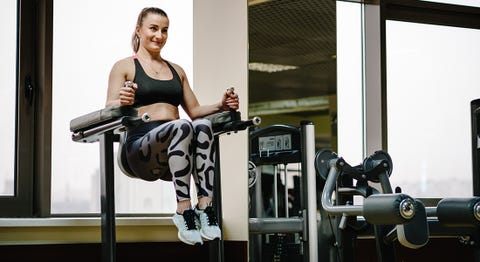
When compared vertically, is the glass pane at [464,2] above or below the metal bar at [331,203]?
above

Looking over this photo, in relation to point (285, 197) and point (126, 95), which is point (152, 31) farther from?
point (285, 197)

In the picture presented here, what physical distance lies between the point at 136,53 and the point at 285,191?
52.5 inches

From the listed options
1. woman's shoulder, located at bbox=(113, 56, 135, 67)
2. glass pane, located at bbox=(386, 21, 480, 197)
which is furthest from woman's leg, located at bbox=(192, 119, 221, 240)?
glass pane, located at bbox=(386, 21, 480, 197)

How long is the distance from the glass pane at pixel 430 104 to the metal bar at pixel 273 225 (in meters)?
1.39

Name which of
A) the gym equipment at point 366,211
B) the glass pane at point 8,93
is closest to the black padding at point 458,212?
the gym equipment at point 366,211

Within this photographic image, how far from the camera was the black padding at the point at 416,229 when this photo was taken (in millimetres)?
3422

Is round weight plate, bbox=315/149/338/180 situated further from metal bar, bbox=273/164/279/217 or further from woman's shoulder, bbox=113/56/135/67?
woman's shoulder, bbox=113/56/135/67

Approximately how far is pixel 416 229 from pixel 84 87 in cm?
211

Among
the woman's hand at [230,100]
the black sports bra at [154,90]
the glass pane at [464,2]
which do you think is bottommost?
the woman's hand at [230,100]

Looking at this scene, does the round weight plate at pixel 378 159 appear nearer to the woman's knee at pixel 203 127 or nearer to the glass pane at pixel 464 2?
the woman's knee at pixel 203 127

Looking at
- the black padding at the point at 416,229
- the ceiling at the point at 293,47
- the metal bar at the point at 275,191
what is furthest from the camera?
the ceiling at the point at 293,47

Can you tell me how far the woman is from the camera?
11.6 ft

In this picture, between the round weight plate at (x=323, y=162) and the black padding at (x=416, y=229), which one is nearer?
the black padding at (x=416, y=229)

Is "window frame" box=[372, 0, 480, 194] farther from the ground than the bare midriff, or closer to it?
farther from the ground
